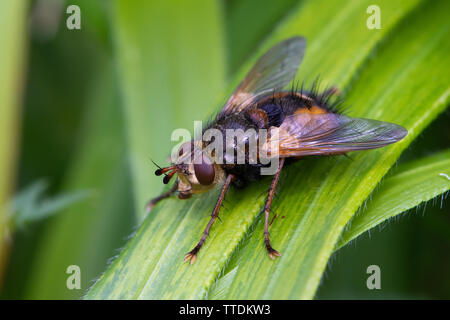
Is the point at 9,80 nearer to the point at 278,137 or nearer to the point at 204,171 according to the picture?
the point at 204,171

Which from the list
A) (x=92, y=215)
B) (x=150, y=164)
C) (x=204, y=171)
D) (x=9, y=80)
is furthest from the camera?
(x=92, y=215)

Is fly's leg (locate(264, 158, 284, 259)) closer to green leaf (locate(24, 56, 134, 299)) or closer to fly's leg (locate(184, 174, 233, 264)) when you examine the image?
fly's leg (locate(184, 174, 233, 264))

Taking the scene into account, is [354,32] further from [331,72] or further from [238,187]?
[238,187]

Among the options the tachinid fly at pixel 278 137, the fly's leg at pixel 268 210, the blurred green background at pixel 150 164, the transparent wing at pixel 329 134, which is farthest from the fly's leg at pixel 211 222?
the blurred green background at pixel 150 164

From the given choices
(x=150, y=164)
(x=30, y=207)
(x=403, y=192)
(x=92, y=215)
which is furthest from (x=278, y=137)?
(x=92, y=215)

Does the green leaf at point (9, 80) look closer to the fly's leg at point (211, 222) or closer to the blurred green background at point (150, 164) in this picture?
the blurred green background at point (150, 164)

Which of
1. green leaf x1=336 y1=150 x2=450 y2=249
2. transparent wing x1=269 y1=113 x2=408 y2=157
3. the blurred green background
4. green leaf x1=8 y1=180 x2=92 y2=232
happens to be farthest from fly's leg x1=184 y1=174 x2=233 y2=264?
green leaf x1=8 y1=180 x2=92 y2=232
